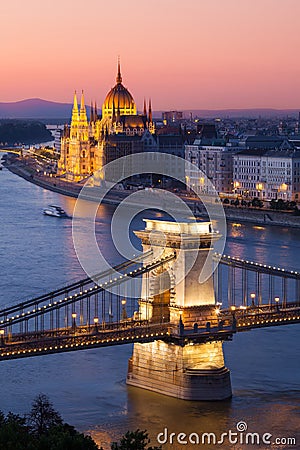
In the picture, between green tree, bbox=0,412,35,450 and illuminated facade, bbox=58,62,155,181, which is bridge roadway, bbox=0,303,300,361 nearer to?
green tree, bbox=0,412,35,450

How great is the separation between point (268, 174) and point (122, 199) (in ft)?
18.9

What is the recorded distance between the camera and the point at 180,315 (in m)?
12.9

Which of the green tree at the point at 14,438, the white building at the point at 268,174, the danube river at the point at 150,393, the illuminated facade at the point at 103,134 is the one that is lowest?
the danube river at the point at 150,393

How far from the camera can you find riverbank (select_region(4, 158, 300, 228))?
33.0 metres

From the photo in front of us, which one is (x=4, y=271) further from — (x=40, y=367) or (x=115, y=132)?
(x=115, y=132)

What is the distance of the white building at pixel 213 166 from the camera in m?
41.8

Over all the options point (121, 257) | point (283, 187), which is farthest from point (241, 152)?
point (121, 257)

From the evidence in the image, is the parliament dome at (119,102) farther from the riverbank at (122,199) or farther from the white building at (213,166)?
the white building at (213,166)

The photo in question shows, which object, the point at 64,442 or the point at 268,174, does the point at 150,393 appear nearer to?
the point at 64,442

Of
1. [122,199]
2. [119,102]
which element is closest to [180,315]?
Answer: [122,199]

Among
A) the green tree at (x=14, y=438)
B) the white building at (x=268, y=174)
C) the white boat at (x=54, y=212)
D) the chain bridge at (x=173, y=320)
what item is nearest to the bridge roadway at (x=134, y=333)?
the chain bridge at (x=173, y=320)

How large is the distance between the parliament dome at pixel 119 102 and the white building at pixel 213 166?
50.2 feet

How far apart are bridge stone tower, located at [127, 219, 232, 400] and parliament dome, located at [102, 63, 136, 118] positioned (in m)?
46.8

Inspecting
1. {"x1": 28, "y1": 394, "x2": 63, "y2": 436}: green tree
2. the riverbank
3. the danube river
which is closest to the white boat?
the riverbank
